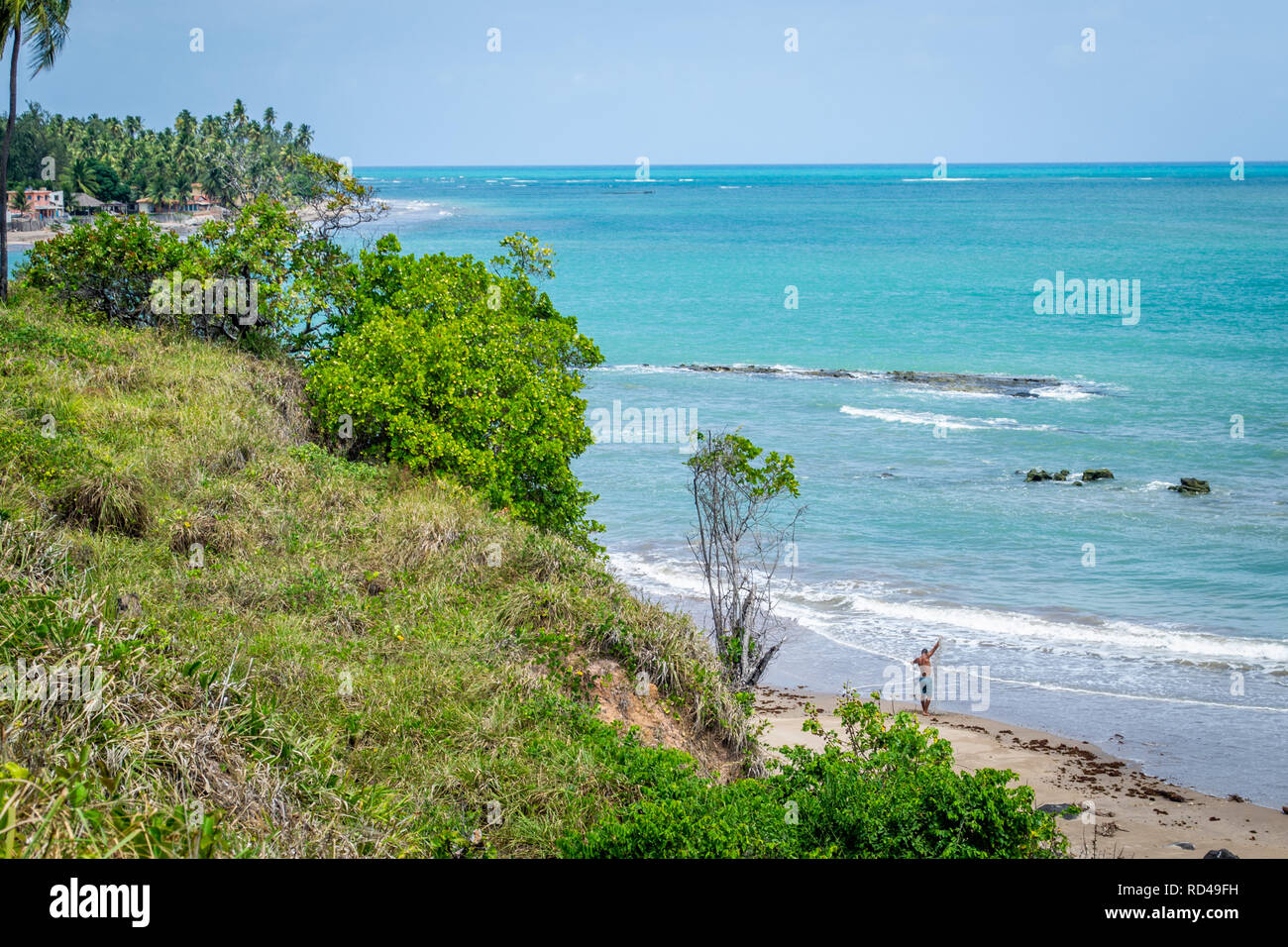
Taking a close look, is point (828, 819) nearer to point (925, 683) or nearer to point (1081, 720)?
point (925, 683)

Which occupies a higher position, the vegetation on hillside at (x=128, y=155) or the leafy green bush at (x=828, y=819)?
the vegetation on hillside at (x=128, y=155)

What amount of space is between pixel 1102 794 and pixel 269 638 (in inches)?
481

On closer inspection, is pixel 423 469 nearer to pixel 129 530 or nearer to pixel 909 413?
pixel 129 530

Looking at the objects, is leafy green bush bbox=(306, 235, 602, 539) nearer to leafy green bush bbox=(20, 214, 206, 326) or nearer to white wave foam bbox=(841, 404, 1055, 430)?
leafy green bush bbox=(20, 214, 206, 326)

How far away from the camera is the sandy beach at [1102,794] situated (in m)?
13.7

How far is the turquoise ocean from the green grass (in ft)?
30.5

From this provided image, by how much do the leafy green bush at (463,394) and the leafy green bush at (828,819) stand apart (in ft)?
27.7

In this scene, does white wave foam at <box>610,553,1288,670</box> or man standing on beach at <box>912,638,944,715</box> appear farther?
white wave foam at <box>610,553,1288,670</box>

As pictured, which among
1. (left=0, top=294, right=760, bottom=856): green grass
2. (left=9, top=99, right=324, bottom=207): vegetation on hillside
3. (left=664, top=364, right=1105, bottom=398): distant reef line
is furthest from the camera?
(left=9, top=99, right=324, bottom=207): vegetation on hillside

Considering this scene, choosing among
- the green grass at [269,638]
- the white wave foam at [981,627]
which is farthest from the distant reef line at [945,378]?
the green grass at [269,638]

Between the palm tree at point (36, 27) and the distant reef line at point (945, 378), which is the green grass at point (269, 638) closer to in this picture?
the palm tree at point (36, 27)

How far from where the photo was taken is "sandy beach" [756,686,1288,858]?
539 inches

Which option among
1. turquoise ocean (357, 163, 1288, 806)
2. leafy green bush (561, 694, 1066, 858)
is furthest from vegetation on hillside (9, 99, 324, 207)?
leafy green bush (561, 694, 1066, 858)
